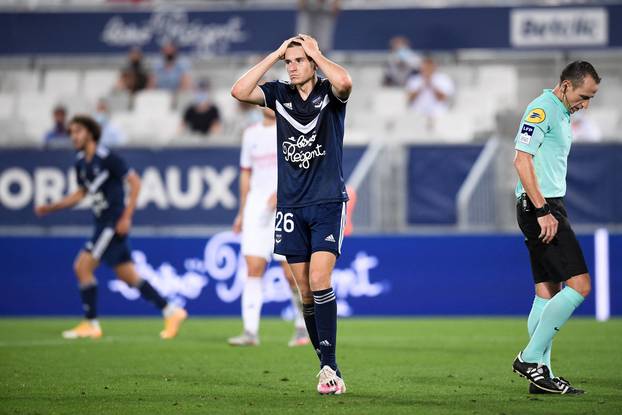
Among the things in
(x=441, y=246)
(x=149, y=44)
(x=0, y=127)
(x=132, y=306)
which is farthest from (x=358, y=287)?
(x=0, y=127)

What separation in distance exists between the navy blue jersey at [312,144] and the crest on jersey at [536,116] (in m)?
1.28

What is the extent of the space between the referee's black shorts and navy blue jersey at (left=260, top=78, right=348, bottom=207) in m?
1.31

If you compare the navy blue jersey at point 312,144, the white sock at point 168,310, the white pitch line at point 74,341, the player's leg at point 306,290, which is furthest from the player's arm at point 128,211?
the navy blue jersey at point 312,144

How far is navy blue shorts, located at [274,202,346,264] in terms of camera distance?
7762mm

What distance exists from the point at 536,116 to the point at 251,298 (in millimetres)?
4824

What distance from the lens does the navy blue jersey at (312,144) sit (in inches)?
306

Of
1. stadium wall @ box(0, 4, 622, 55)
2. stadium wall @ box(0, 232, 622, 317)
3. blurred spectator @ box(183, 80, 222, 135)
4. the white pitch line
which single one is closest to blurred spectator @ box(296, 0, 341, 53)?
stadium wall @ box(0, 4, 622, 55)

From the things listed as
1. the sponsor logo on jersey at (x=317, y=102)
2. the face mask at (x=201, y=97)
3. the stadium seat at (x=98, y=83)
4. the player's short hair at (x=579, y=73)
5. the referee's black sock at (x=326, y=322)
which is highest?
the stadium seat at (x=98, y=83)

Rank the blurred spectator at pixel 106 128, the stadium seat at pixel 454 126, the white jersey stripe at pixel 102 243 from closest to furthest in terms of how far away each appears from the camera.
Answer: the white jersey stripe at pixel 102 243 → the blurred spectator at pixel 106 128 → the stadium seat at pixel 454 126

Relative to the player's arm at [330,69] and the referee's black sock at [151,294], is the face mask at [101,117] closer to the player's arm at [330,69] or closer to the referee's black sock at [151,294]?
the referee's black sock at [151,294]

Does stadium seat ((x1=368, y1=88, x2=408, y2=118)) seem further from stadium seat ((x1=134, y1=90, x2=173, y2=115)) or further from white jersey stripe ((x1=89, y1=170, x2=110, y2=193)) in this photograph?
white jersey stripe ((x1=89, y1=170, x2=110, y2=193))

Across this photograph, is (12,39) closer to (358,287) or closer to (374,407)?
(358,287)

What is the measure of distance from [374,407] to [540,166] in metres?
2.10

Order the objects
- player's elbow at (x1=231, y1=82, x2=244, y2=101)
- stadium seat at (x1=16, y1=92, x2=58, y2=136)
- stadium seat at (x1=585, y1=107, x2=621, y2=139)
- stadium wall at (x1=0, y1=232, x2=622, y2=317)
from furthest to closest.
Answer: stadium seat at (x1=16, y1=92, x2=58, y2=136) → stadium seat at (x1=585, y1=107, x2=621, y2=139) → stadium wall at (x1=0, y1=232, x2=622, y2=317) → player's elbow at (x1=231, y1=82, x2=244, y2=101)
